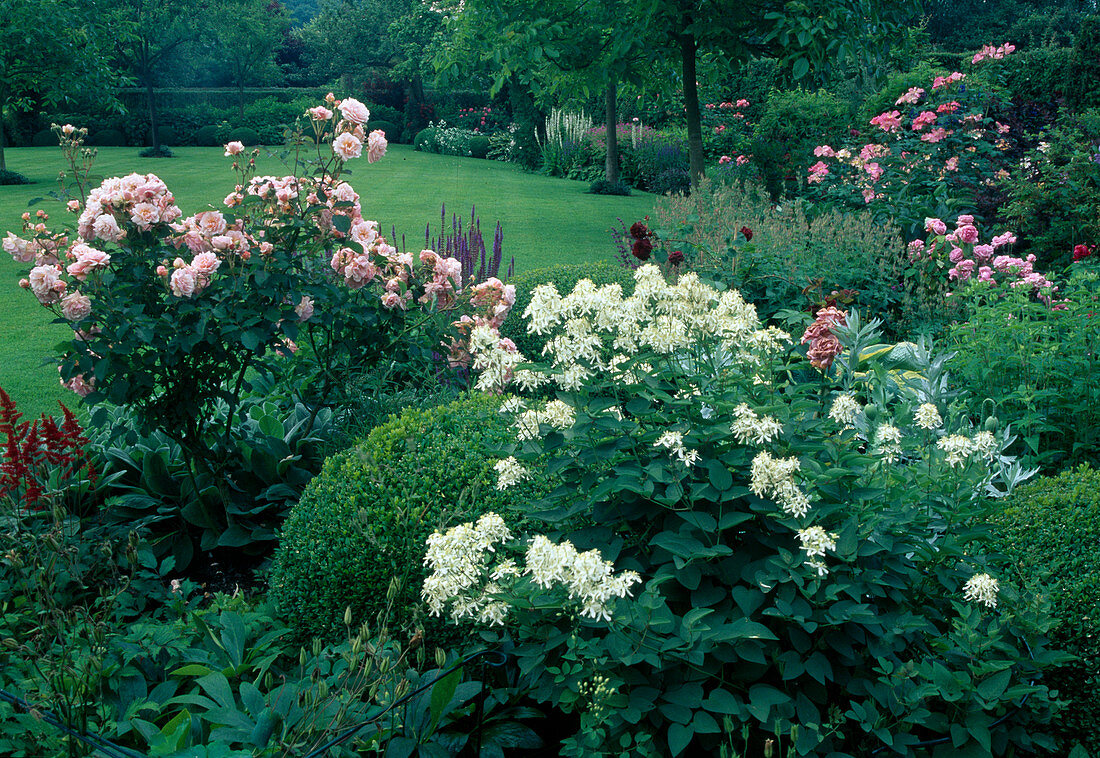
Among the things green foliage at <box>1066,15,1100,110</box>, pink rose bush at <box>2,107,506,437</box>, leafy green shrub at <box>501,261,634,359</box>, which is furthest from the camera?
green foliage at <box>1066,15,1100,110</box>

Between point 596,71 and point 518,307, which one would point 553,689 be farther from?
point 596,71

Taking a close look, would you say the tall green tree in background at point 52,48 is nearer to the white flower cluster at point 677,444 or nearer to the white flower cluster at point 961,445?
the white flower cluster at point 677,444

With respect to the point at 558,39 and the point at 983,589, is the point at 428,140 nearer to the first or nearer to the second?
the point at 558,39

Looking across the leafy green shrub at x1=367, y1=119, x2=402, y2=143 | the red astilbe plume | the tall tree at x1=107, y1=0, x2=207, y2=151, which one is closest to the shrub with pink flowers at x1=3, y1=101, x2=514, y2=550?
the red astilbe plume

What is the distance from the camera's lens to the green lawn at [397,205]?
22.0ft

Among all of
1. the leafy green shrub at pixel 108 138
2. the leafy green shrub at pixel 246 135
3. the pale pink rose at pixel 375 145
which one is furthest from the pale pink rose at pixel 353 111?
the leafy green shrub at pixel 108 138

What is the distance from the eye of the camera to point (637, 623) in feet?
5.60

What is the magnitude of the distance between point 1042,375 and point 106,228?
13.3 ft

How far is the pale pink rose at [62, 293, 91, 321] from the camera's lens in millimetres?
2918

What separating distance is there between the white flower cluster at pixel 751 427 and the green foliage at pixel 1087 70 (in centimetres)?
1333

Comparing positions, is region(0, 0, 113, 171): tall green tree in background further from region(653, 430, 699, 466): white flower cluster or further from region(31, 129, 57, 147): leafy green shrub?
region(653, 430, 699, 466): white flower cluster

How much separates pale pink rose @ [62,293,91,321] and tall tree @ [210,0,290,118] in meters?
27.1

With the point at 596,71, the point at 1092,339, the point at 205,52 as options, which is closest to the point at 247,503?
the point at 1092,339

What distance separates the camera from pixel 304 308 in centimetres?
336
